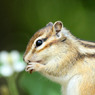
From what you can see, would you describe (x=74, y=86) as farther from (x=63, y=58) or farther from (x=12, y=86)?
(x=12, y=86)

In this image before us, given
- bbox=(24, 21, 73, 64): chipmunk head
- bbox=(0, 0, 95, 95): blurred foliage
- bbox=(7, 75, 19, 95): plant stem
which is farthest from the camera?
bbox=(0, 0, 95, 95): blurred foliage

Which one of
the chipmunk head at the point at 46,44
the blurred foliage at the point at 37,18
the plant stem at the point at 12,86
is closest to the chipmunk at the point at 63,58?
the chipmunk head at the point at 46,44

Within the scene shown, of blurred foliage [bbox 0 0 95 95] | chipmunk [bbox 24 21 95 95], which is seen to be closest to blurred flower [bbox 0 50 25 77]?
chipmunk [bbox 24 21 95 95]

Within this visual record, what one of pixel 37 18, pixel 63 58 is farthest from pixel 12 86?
pixel 37 18

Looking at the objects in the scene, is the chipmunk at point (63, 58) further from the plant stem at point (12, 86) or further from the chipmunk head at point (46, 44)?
the plant stem at point (12, 86)

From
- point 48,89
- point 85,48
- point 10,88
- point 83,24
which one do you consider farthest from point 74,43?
point 83,24

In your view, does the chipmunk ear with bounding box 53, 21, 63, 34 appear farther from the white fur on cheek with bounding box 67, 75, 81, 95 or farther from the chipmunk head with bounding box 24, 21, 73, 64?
the white fur on cheek with bounding box 67, 75, 81, 95
